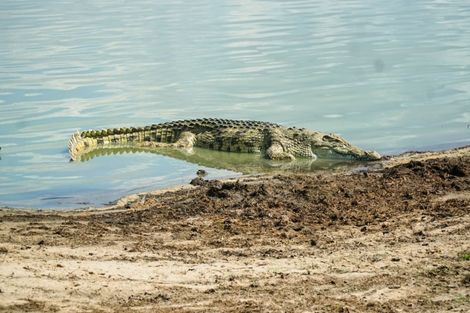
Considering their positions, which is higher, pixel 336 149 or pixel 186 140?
pixel 186 140

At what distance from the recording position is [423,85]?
70.1ft

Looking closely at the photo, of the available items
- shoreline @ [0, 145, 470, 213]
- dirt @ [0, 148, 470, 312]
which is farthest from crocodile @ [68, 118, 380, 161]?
dirt @ [0, 148, 470, 312]

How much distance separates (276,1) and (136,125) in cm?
3162

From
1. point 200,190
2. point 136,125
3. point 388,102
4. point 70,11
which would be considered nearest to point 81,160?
point 136,125

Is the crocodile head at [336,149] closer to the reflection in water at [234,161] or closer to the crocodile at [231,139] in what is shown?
the crocodile at [231,139]

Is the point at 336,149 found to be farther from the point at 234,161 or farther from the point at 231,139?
the point at 231,139

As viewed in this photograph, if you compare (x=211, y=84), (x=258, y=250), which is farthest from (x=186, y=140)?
(x=258, y=250)

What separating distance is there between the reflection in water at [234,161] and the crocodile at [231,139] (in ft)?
0.41

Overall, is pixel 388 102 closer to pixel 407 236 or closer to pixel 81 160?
pixel 81 160

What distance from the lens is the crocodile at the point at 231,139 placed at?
1566 centimetres

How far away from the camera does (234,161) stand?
52.2ft

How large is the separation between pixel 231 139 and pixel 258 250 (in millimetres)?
8154

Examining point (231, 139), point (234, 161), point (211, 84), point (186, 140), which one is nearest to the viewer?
point (234, 161)

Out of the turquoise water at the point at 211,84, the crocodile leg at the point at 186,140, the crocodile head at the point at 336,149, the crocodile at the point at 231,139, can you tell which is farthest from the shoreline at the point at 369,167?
the crocodile leg at the point at 186,140
